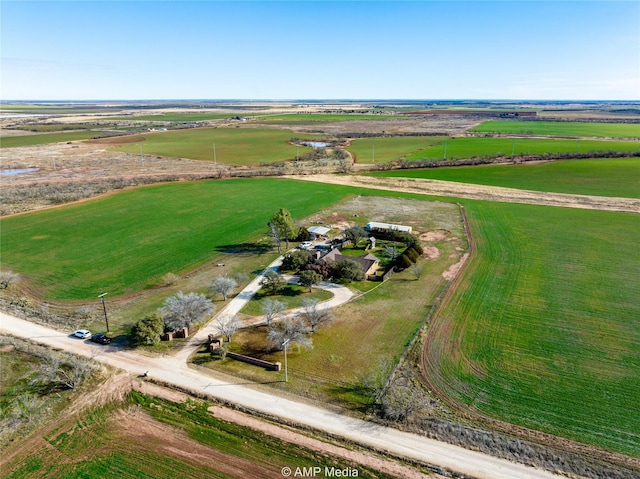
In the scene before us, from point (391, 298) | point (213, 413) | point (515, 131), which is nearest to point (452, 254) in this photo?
point (391, 298)

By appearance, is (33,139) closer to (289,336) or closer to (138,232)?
(138,232)

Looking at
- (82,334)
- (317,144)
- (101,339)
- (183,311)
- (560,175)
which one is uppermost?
(183,311)

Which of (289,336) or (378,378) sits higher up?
(289,336)

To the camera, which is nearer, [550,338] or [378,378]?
[378,378]

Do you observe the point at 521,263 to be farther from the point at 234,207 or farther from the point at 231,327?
the point at 234,207

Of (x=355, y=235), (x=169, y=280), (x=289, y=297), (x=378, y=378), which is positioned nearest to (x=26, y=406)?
(x=169, y=280)

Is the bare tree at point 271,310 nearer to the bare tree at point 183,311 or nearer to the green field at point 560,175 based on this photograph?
the bare tree at point 183,311

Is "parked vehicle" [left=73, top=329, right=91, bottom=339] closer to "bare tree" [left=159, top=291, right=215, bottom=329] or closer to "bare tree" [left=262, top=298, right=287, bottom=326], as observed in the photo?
"bare tree" [left=159, top=291, right=215, bottom=329]
